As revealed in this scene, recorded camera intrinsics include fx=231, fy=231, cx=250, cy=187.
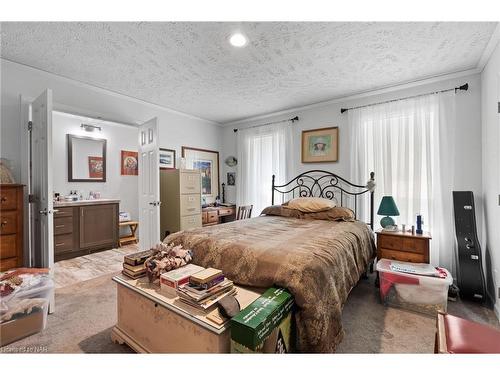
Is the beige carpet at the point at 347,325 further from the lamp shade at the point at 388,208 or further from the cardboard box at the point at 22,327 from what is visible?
the lamp shade at the point at 388,208

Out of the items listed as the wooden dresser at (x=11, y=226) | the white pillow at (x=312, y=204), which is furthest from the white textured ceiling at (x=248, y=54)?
the white pillow at (x=312, y=204)

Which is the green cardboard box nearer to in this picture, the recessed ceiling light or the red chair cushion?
the red chair cushion

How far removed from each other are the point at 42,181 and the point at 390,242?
380cm

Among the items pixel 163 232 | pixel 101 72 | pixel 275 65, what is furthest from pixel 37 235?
pixel 275 65

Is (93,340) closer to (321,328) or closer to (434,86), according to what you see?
(321,328)

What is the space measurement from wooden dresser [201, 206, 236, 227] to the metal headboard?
1015 mm

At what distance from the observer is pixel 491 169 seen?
2314mm

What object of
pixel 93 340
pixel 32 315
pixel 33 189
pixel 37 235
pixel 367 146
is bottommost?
pixel 93 340

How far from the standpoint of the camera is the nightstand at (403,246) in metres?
2.52

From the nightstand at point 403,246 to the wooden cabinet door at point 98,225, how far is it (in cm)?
427

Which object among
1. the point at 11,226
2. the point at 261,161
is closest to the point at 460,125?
the point at 261,161

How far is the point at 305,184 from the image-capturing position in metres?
4.07

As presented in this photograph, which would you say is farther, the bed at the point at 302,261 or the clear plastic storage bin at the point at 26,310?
the clear plastic storage bin at the point at 26,310

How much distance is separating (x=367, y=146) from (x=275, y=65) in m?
1.80
